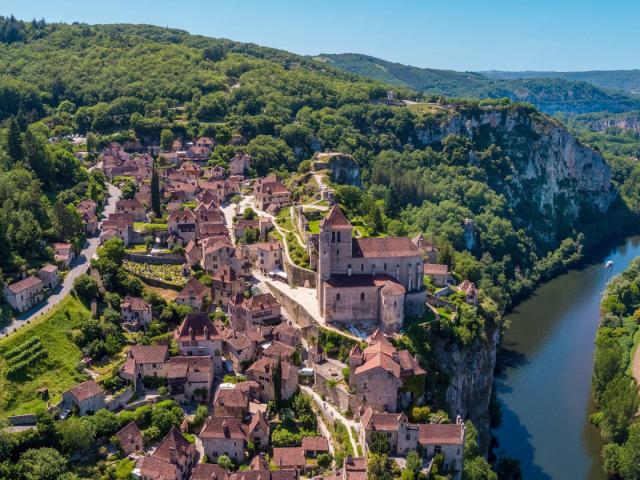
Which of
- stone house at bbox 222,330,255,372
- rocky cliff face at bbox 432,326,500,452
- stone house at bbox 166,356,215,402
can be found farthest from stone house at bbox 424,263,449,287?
stone house at bbox 166,356,215,402

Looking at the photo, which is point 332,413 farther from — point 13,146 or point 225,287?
point 13,146

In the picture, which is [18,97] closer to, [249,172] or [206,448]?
[249,172]

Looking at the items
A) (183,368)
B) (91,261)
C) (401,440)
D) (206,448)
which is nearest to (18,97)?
(91,261)

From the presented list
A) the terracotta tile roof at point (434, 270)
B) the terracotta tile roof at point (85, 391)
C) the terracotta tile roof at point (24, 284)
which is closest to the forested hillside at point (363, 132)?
the terracotta tile roof at point (434, 270)

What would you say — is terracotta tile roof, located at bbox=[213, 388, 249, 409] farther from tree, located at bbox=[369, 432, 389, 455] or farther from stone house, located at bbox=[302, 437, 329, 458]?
tree, located at bbox=[369, 432, 389, 455]

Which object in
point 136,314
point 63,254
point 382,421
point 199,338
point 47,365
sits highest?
point 63,254

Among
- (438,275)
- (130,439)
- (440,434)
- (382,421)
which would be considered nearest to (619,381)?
(438,275)

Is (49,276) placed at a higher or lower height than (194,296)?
higher
